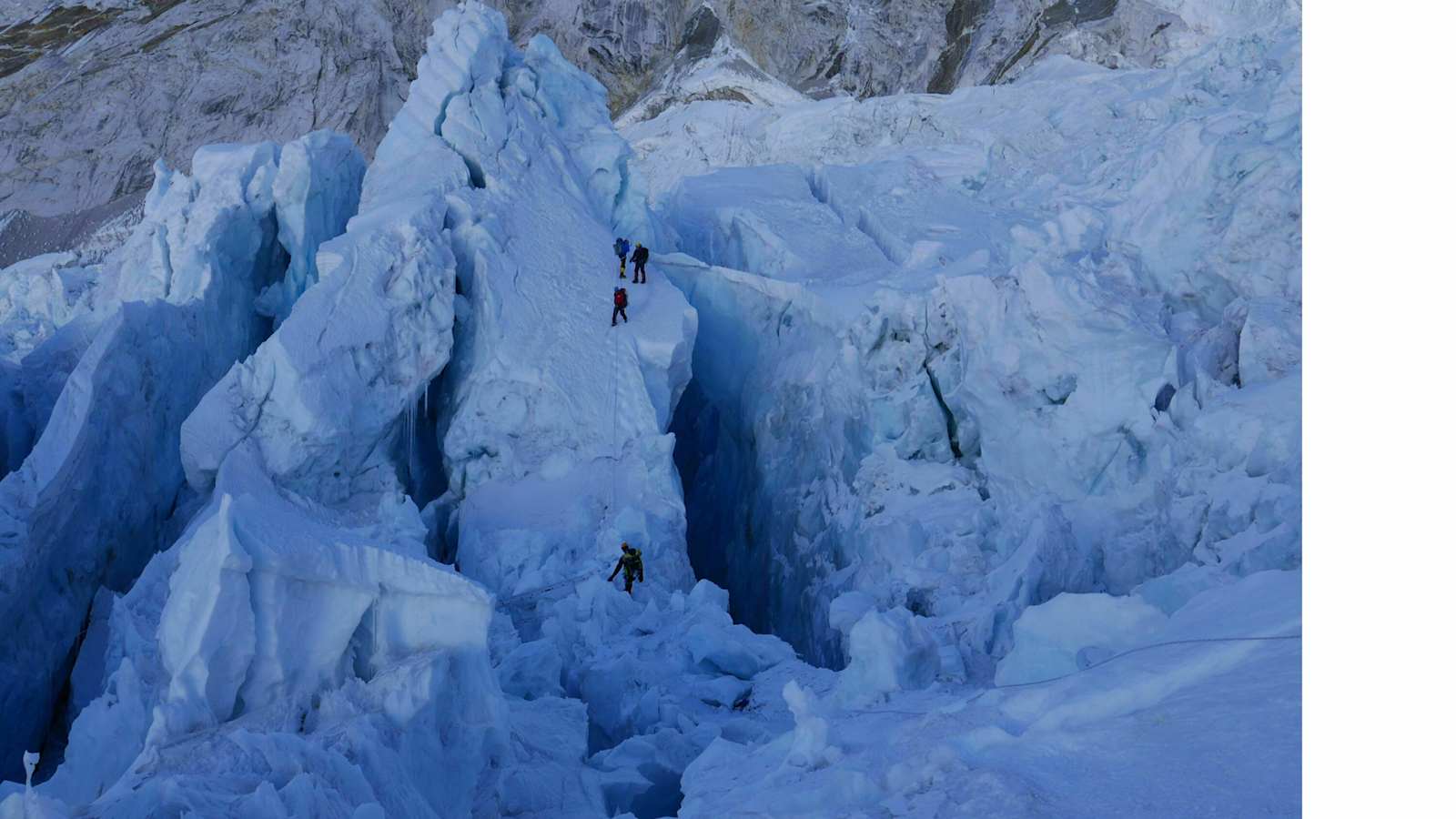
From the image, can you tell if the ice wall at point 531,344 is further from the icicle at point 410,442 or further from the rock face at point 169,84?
the rock face at point 169,84

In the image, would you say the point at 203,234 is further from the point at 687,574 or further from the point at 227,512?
the point at 227,512

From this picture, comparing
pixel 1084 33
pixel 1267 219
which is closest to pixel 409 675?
pixel 1267 219

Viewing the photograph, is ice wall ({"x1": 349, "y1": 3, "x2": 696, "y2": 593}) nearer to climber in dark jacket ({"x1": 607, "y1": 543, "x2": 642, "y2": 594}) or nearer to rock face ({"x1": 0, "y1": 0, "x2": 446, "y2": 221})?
climber in dark jacket ({"x1": 607, "y1": 543, "x2": 642, "y2": 594})

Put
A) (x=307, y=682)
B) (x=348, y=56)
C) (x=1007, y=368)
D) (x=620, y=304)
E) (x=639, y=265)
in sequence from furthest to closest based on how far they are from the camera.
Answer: (x=348, y=56)
(x=639, y=265)
(x=620, y=304)
(x=1007, y=368)
(x=307, y=682)

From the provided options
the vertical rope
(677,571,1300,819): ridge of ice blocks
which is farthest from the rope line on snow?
the vertical rope

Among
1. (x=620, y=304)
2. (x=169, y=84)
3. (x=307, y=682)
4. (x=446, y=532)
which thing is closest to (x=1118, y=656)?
(x=307, y=682)

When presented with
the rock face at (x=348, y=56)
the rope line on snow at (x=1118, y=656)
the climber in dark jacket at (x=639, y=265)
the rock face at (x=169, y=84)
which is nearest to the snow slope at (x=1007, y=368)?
the climber in dark jacket at (x=639, y=265)

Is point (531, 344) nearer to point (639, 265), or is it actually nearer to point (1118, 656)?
point (639, 265)
